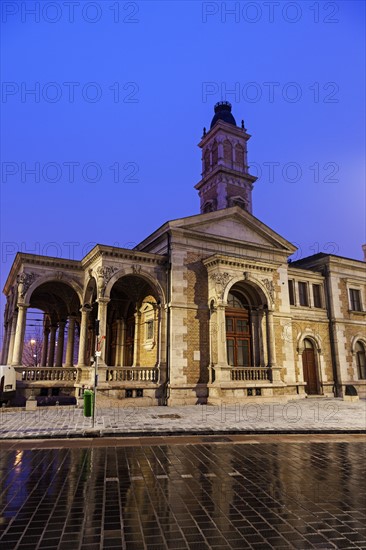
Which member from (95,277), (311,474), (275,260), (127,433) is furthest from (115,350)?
(311,474)

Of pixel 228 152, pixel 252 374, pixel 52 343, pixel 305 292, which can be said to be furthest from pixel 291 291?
pixel 52 343

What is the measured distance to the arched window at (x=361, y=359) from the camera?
87.6 feet

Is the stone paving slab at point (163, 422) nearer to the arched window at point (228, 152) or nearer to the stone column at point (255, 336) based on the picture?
the stone column at point (255, 336)

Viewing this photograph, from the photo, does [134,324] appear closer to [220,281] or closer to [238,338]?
[238,338]

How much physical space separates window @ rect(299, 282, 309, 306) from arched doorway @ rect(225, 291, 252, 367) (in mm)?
5583

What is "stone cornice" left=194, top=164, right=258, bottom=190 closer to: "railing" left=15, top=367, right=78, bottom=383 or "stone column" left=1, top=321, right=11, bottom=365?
"railing" left=15, top=367, right=78, bottom=383

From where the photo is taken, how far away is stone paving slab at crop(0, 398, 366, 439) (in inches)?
414

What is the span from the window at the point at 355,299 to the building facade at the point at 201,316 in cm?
8

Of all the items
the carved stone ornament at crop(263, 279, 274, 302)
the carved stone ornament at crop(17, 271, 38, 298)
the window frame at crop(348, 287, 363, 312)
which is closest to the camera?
the carved stone ornament at crop(17, 271, 38, 298)

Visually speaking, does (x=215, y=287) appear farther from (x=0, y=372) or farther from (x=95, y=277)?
(x=0, y=372)

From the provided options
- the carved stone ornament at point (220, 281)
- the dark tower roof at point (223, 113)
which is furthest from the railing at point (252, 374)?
the dark tower roof at point (223, 113)

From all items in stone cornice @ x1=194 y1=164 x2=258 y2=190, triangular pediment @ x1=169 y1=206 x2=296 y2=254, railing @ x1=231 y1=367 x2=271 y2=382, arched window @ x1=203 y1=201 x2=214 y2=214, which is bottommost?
railing @ x1=231 y1=367 x2=271 y2=382

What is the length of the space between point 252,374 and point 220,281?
5.47 metres

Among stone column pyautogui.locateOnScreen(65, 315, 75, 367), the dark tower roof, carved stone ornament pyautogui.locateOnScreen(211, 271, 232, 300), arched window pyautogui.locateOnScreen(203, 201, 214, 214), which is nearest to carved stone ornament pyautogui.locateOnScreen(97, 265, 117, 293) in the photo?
carved stone ornament pyautogui.locateOnScreen(211, 271, 232, 300)
